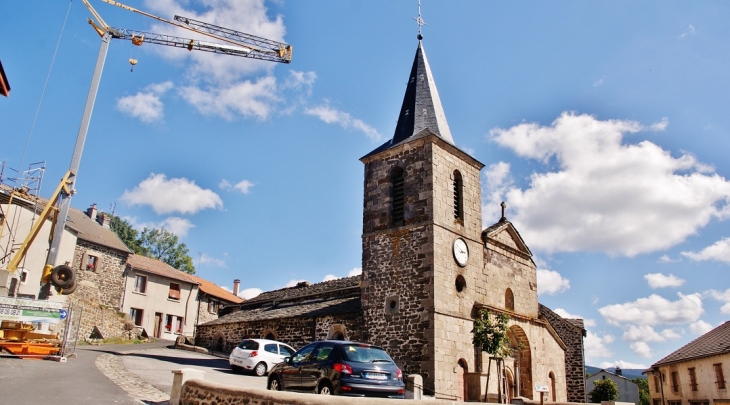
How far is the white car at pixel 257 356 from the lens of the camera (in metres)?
19.1

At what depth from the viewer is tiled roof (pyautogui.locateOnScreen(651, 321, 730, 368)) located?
2972 centimetres

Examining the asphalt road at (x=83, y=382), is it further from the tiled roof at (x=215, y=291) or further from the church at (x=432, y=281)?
the tiled roof at (x=215, y=291)

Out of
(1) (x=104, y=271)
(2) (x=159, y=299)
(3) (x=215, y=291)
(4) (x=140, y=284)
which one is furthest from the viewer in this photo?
(3) (x=215, y=291)

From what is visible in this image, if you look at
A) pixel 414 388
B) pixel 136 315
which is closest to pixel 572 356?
pixel 414 388

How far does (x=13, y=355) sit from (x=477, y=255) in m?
16.2

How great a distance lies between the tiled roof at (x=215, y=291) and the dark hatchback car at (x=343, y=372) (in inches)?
1224

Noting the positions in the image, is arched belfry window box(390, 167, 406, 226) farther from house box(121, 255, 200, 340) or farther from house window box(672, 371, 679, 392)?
house window box(672, 371, 679, 392)

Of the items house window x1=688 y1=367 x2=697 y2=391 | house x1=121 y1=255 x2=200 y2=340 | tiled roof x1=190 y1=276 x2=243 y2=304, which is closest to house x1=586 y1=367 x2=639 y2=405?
house window x1=688 y1=367 x2=697 y2=391

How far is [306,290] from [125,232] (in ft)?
124

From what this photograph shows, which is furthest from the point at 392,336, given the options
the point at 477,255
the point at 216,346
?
the point at 216,346

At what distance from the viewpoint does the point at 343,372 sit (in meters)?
10.3

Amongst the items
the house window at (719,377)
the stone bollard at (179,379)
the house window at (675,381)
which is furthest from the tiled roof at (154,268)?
the house window at (719,377)

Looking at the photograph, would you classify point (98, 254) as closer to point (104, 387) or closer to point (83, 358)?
point (83, 358)

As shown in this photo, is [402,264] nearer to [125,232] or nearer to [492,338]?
[492,338]
